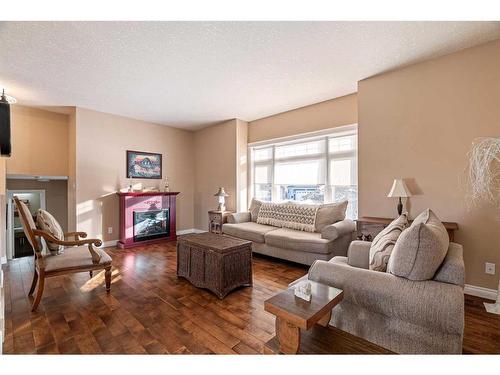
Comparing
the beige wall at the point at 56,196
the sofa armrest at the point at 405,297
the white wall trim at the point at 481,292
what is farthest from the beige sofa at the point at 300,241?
the beige wall at the point at 56,196

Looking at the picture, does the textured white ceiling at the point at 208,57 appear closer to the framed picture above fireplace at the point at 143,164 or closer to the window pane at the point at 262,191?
the framed picture above fireplace at the point at 143,164

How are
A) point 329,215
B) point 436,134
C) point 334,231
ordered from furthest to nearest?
point 329,215 → point 334,231 → point 436,134

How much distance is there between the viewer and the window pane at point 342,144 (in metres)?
3.79

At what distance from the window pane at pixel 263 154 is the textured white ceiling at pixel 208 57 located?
4.07ft

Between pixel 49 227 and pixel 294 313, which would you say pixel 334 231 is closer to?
pixel 294 313

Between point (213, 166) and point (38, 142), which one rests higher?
point (38, 142)

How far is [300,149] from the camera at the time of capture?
4477mm

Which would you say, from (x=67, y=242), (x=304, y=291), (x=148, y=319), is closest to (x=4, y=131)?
(x=67, y=242)

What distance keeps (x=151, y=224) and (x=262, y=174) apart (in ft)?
8.47

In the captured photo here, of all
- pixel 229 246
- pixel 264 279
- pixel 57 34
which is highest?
pixel 57 34
